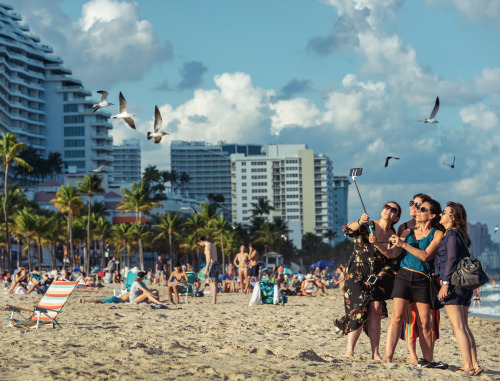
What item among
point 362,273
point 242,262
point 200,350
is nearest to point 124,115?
point 242,262

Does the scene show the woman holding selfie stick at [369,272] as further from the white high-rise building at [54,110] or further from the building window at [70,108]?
the building window at [70,108]

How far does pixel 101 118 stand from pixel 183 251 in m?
45.7

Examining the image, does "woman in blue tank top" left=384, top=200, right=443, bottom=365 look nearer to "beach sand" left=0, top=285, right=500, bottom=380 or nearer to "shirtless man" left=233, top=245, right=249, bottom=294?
"beach sand" left=0, top=285, right=500, bottom=380

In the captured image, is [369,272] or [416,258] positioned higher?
[416,258]

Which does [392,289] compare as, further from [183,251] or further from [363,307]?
[183,251]

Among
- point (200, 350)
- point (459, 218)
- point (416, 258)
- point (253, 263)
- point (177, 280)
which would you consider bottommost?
point (200, 350)

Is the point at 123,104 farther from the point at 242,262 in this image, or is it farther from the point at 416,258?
the point at 416,258

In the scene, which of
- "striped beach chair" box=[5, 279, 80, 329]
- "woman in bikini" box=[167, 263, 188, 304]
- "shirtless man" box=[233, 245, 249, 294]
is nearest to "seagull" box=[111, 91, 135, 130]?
"woman in bikini" box=[167, 263, 188, 304]

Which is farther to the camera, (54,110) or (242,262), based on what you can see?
(54,110)

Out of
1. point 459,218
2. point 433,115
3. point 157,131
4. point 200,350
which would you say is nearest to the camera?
point 459,218

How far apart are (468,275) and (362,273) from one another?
3.42 ft

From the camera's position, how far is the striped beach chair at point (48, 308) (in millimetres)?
10219

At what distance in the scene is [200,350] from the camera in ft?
27.5

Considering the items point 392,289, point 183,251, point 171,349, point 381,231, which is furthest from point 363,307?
point 183,251
